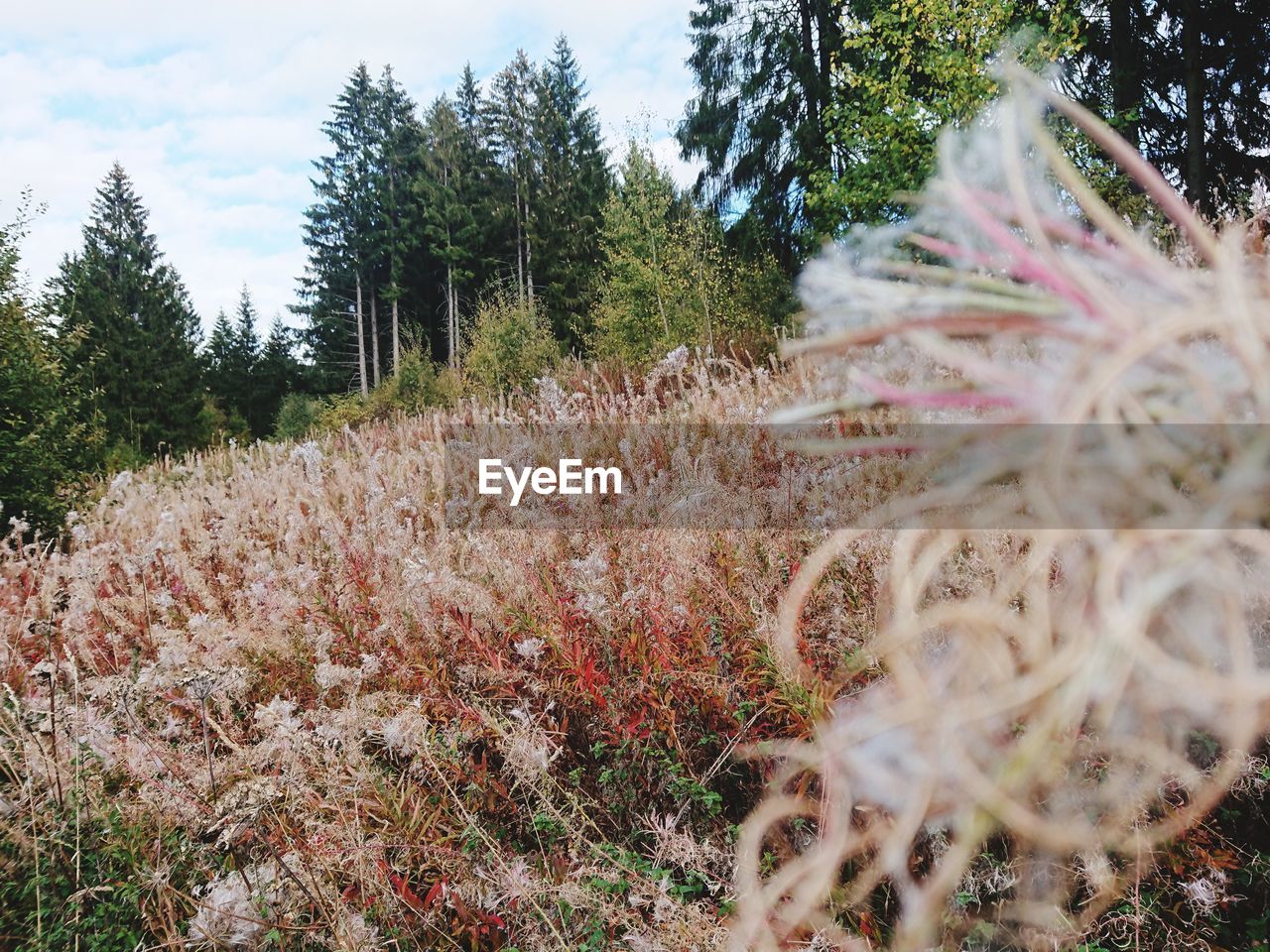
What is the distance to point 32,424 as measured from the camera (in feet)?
20.2

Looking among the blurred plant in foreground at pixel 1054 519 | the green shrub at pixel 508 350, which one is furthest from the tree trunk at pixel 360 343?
the blurred plant in foreground at pixel 1054 519

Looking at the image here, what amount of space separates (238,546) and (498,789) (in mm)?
2818

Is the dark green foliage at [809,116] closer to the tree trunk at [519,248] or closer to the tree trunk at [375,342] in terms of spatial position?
the tree trunk at [519,248]

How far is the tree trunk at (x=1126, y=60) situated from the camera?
1212 centimetres

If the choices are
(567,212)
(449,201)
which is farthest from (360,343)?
(567,212)

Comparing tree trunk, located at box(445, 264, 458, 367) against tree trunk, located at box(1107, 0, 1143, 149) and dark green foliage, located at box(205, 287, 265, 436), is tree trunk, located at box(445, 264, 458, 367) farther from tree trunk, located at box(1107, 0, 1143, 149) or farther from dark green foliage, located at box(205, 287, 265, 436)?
tree trunk, located at box(1107, 0, 1143, 149)

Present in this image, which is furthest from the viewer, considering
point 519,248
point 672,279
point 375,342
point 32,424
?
point 375,342

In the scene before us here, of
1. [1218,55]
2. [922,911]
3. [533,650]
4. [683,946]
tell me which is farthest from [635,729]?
[1218,55]

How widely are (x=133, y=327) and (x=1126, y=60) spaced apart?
121 feet

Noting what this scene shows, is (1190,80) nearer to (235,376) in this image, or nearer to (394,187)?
(394,187)

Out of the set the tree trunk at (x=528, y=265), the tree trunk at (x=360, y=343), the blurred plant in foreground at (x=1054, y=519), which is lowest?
the blurred plant in foreground at (x=1054, y=519)

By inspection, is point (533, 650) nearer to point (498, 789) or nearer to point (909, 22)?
point (498, 789)

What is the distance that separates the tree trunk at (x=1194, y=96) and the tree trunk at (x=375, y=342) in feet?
101

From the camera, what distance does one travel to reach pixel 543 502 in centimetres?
370
